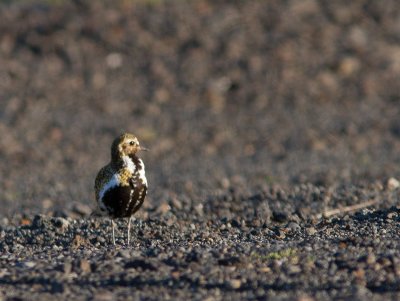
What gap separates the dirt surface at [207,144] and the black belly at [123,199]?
0.29 meters

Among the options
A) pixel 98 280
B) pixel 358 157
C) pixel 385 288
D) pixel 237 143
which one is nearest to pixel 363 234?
pixel 385 288

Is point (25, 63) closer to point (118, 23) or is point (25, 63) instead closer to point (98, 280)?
point (118, 23)

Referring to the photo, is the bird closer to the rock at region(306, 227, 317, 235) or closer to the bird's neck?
the bird's neck

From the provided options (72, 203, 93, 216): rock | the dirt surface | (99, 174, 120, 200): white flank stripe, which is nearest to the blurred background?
the dirt surface

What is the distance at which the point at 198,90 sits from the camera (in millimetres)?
20031

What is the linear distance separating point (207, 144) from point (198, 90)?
211cm

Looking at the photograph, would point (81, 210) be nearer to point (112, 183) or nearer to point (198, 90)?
point (112, 183)

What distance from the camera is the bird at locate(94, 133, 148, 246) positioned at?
9250 mm

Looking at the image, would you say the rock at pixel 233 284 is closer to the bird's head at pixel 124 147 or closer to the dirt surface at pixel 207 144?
the dirt surface at pixel 207 144

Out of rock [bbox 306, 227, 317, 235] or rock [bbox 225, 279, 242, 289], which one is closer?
rock [bbox 225, 279, 242, 289]

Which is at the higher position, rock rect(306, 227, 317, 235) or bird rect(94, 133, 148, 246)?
bird rect(94, 133, 148, 246)

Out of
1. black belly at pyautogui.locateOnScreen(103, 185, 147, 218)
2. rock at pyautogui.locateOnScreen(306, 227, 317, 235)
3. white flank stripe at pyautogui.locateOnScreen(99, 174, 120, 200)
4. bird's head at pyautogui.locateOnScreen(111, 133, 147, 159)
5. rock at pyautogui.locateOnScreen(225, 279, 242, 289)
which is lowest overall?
rock at pyautogui.locateOnScreen(225, 279, 242, 289)

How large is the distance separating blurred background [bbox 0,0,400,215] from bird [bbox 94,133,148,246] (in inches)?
225

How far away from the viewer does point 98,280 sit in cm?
738
